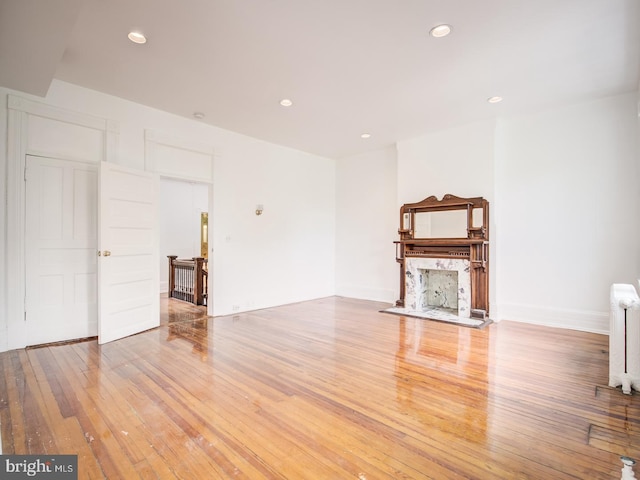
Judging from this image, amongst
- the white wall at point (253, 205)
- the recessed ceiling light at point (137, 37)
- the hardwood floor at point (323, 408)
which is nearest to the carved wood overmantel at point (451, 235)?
the hardwood floor at point (323, 408)

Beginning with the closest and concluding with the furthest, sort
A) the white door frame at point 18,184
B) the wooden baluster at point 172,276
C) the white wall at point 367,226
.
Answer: the white door frame at point 18,184, the white wall at point 367,226, the wooden baluster at point 172,276

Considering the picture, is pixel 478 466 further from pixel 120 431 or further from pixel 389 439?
pixel 120 431

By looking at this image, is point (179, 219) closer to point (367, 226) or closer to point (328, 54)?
point (367, 226)

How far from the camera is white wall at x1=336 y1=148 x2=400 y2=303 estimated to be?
6.48 m

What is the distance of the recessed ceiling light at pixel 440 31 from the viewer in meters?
2.83

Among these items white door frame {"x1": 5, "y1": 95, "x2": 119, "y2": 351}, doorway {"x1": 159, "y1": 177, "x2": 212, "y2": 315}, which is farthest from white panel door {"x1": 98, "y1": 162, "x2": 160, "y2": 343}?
doorway {"x1": 159, "y1": 177, "x2": 212, "y2": 315}

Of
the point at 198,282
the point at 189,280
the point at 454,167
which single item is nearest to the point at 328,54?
the point at 454,167

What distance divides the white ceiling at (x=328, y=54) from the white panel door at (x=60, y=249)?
3.10 feet

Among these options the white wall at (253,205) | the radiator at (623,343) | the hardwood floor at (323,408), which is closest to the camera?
the hardwood floor at (323,408)

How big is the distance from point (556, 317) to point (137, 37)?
19.9 feet

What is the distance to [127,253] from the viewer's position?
4125 millimetres

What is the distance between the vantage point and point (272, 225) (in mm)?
6207

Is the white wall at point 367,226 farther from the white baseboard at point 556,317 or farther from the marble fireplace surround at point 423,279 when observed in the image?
the white baseboard at point 556,317

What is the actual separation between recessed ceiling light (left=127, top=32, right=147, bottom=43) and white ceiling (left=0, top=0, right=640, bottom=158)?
0.16 ft
